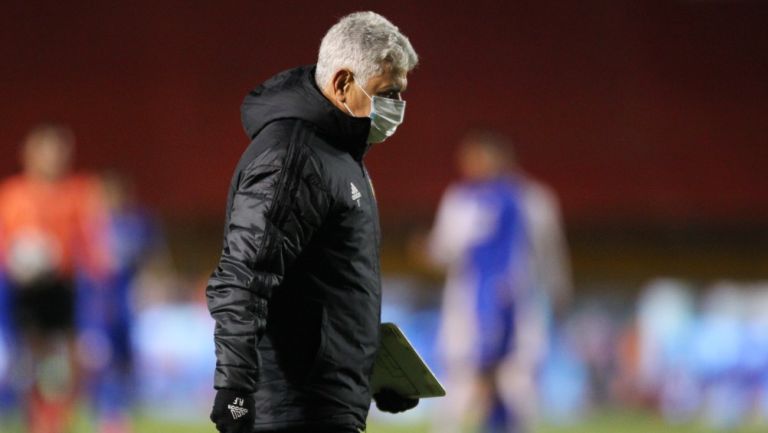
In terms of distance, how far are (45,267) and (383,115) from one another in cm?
430

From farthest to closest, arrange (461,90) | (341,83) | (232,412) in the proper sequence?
(461,90) → (341,83) → (232,412)

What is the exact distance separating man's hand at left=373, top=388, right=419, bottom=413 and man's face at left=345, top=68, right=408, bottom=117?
0.79 meters

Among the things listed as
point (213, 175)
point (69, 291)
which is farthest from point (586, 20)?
point (69, 291)

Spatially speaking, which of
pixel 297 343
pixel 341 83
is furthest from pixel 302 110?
pixel 297 343

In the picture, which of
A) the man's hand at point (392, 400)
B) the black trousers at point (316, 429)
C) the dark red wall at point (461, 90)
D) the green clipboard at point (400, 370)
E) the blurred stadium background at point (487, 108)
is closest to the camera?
the black trousers at point (316, 429)

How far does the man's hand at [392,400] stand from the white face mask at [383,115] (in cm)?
70

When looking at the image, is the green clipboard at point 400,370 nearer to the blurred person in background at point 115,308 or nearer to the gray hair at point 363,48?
the gray hair at point 363,48

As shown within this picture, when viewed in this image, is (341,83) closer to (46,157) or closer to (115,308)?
(46,157)

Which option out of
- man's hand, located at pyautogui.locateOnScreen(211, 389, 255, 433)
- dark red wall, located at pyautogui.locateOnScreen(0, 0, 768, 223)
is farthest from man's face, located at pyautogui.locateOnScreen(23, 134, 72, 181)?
dark red wall, located at pyautogui.locateOnScreen(0, 0, 768, 223)

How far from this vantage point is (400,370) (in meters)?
3.44

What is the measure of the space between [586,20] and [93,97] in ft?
16.0

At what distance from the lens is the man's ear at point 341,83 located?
10.3ft

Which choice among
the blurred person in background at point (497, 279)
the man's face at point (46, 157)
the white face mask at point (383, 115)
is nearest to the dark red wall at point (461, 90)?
the blurred person in background at point (497, 279)

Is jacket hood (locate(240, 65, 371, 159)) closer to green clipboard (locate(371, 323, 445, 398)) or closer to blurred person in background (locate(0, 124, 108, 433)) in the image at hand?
green clipboard (locate(371, 323, 445, 398))
